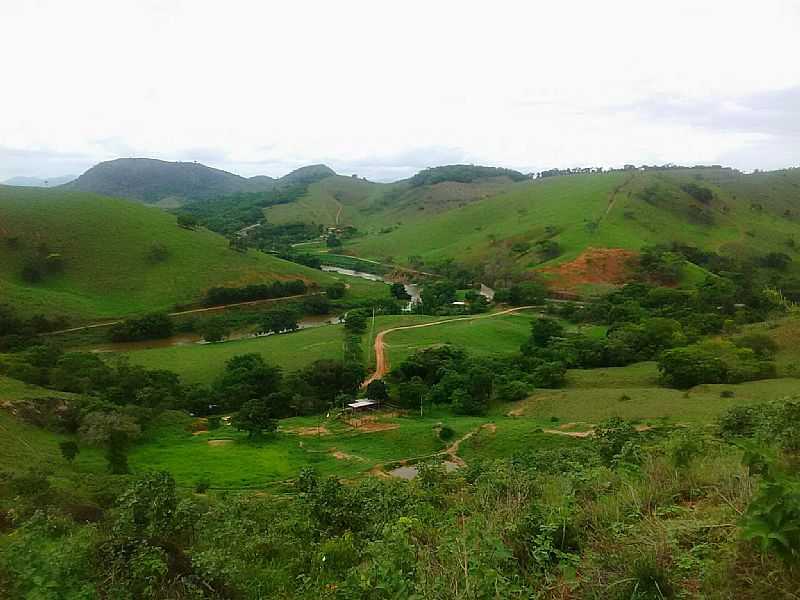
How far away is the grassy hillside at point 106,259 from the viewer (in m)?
65.9

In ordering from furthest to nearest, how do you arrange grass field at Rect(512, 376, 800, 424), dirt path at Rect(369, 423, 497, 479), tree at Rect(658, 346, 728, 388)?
1. tree at Rect(658, 346, 728, 388)
2. grass field at Rect(512, 376, 800, 424)
3. dirt path at Rect(369, 423, 497, 479)

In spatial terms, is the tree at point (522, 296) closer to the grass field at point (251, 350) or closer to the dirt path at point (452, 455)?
the grass field at point (251, 350)

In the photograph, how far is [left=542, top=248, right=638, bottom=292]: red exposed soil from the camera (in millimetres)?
75125

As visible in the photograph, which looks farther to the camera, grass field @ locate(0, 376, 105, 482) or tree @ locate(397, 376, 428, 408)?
tree @ locate(397, 376, 428, 408)

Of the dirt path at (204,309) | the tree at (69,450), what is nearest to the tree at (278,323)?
the dirt path at (204,309)

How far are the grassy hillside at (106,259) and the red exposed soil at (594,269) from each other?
36515 millimetres

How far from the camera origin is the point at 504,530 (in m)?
6.93

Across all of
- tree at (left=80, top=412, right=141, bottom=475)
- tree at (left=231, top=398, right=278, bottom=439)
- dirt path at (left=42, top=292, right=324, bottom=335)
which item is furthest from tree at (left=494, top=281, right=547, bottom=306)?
tree at (left=80, top=412, right=141, bottom=475)

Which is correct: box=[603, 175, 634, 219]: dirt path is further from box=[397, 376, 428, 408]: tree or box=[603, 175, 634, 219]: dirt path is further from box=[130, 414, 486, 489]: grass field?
box=[130, 414, 486, 489]: grass field

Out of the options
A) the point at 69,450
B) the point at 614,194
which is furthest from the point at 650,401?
the point at 614,194

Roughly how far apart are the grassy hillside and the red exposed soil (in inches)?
1438

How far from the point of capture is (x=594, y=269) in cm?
7744

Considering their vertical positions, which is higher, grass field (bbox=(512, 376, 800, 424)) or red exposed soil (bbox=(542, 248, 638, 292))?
red exposed soil (bbox=(542, 248, 638, 292))

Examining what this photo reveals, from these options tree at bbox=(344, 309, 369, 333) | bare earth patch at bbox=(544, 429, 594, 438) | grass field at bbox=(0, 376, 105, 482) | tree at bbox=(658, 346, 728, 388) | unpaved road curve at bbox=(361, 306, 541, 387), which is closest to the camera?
grass field at bbox=(0, 376, 105, 482)
